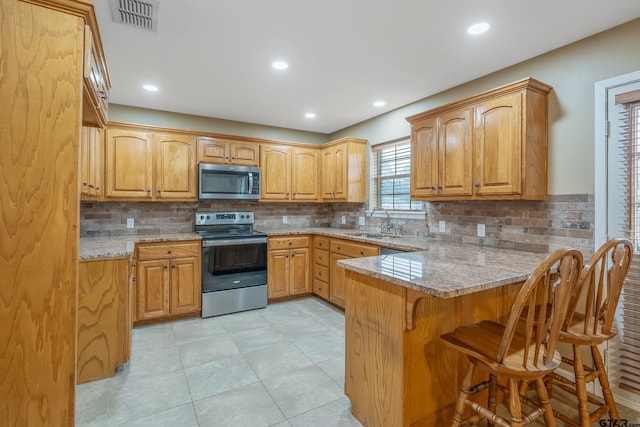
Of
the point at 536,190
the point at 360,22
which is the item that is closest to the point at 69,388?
the point at 360,22

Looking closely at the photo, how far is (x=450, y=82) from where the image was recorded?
9.94 feet

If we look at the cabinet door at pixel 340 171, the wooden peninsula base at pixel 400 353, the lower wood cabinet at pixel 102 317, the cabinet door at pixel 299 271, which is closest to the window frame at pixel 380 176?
the cabinet door at pixel 340 171

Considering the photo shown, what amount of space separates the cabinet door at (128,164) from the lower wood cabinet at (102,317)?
1.46 meters

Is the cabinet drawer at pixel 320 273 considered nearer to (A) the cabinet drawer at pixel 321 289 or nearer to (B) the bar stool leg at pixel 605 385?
(A) the cabinet drawer at pixel 321 289

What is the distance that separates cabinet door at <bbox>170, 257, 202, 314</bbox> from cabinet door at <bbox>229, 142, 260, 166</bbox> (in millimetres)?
1378

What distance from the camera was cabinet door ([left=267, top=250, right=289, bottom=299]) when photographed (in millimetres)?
3998

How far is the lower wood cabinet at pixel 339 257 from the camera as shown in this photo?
347 cm

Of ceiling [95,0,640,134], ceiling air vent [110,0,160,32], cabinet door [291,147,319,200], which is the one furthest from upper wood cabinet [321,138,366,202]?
ceiling air vent [110,0,160,32]

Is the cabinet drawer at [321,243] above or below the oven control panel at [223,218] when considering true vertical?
below

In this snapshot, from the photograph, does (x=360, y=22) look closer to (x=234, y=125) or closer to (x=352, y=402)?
(x=352, y=402)

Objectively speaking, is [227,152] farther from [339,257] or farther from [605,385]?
[605,385]

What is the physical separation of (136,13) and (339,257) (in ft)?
9.49

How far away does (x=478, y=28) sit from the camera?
2.13 m

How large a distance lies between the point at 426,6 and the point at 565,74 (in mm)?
1273
